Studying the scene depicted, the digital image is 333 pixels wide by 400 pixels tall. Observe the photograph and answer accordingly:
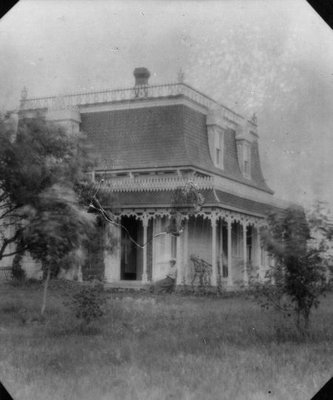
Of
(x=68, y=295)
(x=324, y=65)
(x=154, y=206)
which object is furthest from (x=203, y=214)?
(x=324, y=65)

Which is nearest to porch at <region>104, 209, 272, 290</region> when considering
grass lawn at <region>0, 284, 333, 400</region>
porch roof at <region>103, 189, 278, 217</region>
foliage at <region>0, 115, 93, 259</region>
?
porch roof at <region>103, 189, 278, 217</region>

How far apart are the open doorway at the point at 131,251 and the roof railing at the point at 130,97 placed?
1.95m

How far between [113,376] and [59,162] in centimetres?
352

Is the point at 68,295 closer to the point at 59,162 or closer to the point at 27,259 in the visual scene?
the point at 27,259

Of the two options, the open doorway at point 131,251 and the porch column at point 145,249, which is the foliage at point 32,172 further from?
the porch column at point 145,249

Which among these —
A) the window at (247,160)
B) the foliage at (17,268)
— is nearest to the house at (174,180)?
the window at (247,160)

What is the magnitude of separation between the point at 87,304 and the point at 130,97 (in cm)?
331

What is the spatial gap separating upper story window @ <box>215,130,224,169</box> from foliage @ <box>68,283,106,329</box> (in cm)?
271

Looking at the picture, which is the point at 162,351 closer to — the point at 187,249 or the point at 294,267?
the point at 187,249

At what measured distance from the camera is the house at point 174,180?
9555 millimetres

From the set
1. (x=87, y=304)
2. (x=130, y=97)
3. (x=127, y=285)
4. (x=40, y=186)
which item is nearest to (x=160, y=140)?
(x=130, y=97)

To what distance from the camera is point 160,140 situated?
9820 mm

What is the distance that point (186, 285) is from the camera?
9438 mm

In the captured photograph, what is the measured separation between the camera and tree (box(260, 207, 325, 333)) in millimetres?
9633
